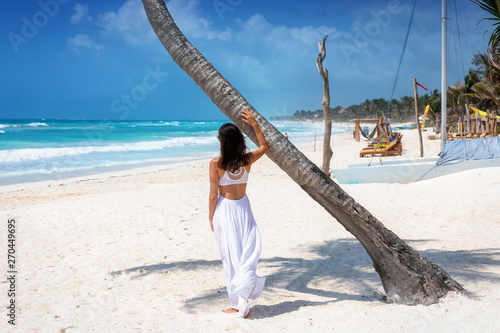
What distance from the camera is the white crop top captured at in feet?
10.3

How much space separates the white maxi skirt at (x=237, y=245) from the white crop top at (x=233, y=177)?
0.15 metres

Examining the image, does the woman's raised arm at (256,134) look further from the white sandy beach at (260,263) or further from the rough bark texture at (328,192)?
the white sandy beach at (260,263)

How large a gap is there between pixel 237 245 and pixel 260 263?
1.79 meters

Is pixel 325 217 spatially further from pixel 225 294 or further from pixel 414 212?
pixel 225 294

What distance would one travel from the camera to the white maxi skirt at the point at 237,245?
122 inches

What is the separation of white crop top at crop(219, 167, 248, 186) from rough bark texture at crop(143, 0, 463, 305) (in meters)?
0.30

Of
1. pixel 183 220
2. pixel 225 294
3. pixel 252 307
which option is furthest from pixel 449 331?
pixel 183 220

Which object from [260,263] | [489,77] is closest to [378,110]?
[489,77]

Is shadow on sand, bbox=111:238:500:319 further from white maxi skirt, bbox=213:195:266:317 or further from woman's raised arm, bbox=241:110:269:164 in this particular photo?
woman's raised arm, bbox=241:110:269:164

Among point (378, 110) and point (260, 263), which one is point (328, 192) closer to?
point (260, 263)

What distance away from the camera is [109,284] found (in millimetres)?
4168

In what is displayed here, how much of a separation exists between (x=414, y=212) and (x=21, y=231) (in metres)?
6.66

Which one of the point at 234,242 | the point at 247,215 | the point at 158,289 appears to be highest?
the point at 247,215

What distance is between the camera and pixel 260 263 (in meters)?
4.82
